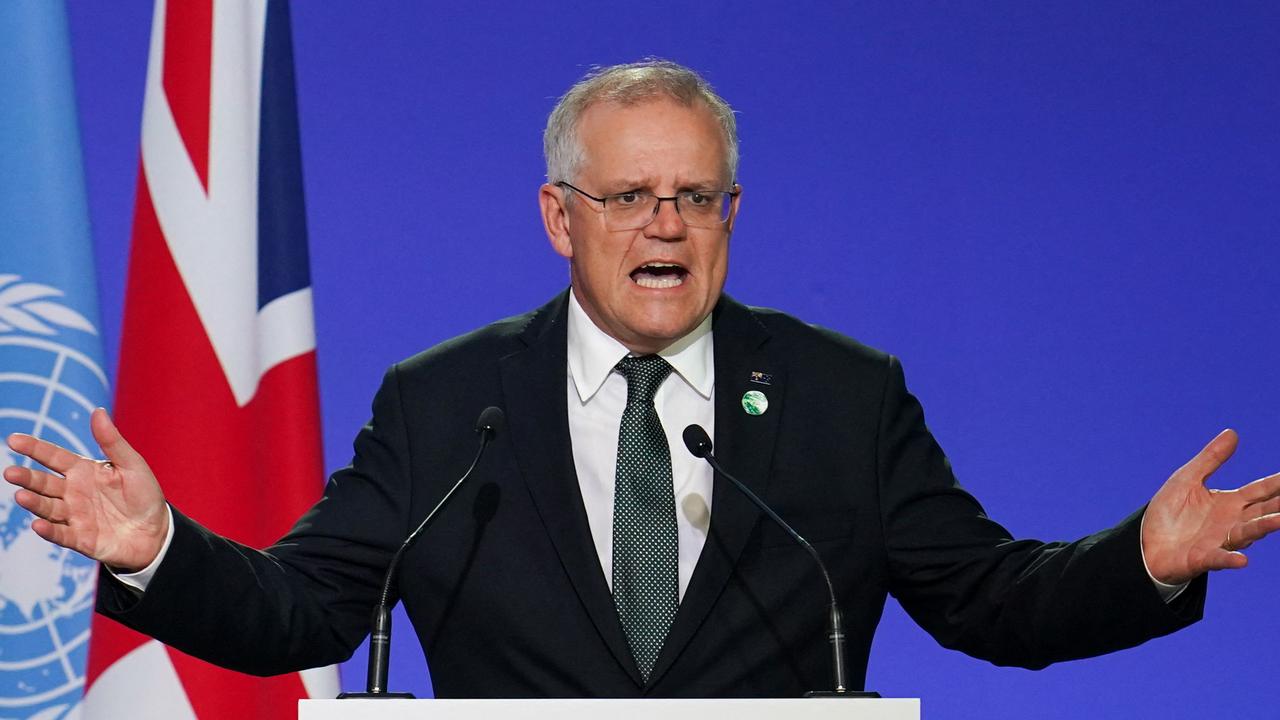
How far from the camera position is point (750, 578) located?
6.05 feet

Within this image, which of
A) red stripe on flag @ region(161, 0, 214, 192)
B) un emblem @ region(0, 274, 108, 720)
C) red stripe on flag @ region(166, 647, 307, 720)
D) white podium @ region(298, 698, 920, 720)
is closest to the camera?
white podium @ region(298, 698, 920, 720)

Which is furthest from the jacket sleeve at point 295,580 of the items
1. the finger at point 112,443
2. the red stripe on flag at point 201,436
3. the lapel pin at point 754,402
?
the red stripe on flag at point 201,436

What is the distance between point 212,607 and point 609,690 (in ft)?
1.68

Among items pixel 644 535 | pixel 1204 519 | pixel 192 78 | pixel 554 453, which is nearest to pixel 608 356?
pixel 554 453

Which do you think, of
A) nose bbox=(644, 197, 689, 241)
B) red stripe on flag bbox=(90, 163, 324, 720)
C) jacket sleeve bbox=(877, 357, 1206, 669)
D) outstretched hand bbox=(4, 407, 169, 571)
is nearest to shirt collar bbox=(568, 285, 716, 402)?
nose bbox=(644, 197, 689, 241)

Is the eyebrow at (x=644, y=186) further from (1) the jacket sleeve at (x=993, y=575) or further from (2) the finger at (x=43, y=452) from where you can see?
(2) the finger at (x=43, y=452)

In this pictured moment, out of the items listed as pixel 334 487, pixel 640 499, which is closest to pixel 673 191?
pixel 640 499

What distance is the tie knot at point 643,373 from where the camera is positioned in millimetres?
1983

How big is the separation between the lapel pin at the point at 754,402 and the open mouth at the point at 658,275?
200 millimetres

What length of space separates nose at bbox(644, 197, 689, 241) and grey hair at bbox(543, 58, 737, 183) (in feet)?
0.42

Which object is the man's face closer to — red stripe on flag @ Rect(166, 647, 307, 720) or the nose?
the nose

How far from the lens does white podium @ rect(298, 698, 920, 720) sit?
125 cm

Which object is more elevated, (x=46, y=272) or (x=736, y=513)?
(x=46, y=272)

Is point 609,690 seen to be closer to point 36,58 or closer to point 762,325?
point 762,325
